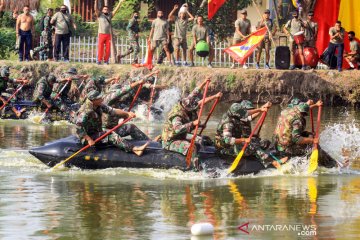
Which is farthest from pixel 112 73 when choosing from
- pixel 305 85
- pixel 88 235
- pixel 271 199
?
pixel 88 235

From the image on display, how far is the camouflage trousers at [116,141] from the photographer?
67.7ft

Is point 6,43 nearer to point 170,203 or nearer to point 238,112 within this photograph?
point 238,112

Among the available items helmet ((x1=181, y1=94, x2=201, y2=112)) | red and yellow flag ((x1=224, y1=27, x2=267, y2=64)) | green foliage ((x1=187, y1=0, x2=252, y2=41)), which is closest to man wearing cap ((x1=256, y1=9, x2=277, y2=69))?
red and yellow flag ((x1=224, y1=27, x2=267, y2=64))

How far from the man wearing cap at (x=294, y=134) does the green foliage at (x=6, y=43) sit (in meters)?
20.4

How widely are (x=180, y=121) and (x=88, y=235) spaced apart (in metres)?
5.62

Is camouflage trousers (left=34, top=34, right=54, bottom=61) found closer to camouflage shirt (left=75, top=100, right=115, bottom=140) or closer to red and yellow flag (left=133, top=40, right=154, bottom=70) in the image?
red and yellow flag (left=133, top=40, right=154, bottom=70)

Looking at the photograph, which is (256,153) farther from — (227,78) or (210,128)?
(227,78)

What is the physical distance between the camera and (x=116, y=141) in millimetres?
20750

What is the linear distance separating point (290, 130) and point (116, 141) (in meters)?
3.03

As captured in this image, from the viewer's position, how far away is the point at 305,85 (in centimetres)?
3281

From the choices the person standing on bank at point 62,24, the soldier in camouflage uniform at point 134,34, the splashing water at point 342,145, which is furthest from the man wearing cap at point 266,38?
the splashing water at point 342,145

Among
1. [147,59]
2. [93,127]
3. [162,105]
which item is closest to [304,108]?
[93,127]

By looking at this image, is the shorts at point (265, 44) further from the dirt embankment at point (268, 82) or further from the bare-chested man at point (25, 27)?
the bare-chested man at point (25, 27)

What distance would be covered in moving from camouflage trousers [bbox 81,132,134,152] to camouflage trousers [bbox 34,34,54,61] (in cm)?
1515
